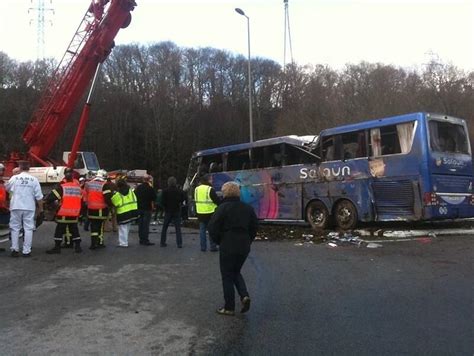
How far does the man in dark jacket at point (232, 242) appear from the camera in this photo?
6.39 m

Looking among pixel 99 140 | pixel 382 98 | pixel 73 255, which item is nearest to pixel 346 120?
pixel 382 98

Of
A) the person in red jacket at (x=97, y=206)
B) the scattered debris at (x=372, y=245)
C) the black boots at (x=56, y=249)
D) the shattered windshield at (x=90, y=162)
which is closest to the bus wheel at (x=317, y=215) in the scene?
the scattered debris at (x=372, y=245)

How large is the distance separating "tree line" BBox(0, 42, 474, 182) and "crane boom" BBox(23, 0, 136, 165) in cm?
2275

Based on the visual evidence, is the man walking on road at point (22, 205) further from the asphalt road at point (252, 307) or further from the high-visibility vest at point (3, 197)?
the high-visibility vest at point (3, 197)

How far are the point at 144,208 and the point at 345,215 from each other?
19.0ft

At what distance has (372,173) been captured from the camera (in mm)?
15070

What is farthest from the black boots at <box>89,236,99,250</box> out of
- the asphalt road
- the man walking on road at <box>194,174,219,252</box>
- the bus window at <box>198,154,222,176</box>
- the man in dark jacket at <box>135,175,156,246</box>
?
the bus window at <box>198,154,222,176</box>

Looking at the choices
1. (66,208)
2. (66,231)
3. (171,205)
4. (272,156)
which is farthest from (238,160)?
(66,208)

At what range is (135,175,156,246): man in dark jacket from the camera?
43.9 feet

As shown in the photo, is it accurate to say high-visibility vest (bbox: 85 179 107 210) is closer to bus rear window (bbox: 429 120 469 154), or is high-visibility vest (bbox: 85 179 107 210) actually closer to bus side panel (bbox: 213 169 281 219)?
bus side panel (bbox: 213 169 281 219)

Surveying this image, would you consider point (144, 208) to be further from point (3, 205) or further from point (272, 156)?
point (272, 156)

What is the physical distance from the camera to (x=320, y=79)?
59.6 metres

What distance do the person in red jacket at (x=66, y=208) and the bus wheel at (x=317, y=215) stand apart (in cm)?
765

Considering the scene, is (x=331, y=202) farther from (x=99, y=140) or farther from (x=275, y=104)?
(x=275, y=104)
